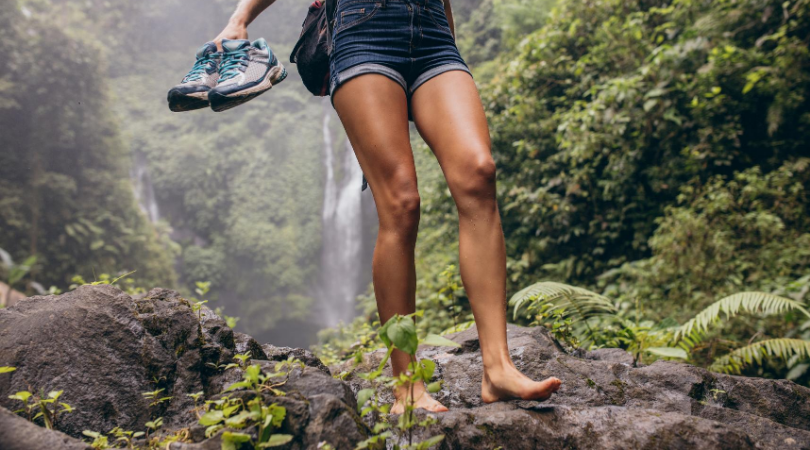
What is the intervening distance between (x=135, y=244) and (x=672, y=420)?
1391cm

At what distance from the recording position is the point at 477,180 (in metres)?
1.35

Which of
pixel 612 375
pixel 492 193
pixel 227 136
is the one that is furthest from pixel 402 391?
pixel 227 136

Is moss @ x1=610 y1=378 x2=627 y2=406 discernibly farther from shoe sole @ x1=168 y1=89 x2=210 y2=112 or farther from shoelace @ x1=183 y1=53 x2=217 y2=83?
shoelace @ x1=183 y1=53 x2=217 y2=83

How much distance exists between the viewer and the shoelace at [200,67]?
155 centimetres

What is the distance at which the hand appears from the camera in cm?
168

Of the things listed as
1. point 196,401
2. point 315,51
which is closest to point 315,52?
point 315,51

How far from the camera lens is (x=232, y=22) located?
1708mm

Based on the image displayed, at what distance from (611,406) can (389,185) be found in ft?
2.90

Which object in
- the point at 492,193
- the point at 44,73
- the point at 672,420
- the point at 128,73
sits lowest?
the point at 672,420

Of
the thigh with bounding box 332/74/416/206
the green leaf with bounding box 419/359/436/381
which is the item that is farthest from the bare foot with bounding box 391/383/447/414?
the thigh with bounding box 332/74/416/206

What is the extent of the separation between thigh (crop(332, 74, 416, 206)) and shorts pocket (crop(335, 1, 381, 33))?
19 centimetres

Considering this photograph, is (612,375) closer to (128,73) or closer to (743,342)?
(743,342)

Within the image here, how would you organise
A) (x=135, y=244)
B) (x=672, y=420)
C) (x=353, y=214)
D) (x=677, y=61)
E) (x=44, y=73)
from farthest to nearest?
(x=353, y=214) → (x=135, y=244) → (x=44, y=73) → (x=677, y=61) → (x=672, y=420)

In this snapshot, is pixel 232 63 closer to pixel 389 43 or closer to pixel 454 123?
pixel 389 43
